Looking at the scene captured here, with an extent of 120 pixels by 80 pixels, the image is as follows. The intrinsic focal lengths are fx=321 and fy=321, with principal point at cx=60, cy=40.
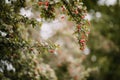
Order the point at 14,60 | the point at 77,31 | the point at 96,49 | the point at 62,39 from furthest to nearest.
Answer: the point at 96,49, the point at 62,39, the point at 14,60, the point at 77,31

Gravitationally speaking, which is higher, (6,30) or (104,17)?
(104,17)

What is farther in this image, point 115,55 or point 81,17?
point 115,55

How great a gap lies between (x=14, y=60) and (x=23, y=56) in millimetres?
254

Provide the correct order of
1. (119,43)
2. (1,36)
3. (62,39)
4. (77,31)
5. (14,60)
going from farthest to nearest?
(119,43)
(62,39)
(14,60)
(1,36)
(77,31)

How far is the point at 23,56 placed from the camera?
7.08 meters

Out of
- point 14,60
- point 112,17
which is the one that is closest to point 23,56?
point 14,60

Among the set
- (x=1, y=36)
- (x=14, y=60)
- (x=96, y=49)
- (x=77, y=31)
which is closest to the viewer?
(x=77, y=31)

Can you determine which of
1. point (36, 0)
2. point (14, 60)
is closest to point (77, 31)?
point (36, 0)

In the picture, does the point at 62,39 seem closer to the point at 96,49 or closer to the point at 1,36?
the point at 96,49

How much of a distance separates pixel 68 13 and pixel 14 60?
199 centimetres

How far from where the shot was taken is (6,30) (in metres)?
6.37

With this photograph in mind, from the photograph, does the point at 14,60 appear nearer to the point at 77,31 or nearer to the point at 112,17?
the point at 77,31

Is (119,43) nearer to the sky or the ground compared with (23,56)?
nearer to the sky

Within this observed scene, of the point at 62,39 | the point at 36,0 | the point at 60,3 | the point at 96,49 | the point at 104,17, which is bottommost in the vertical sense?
the point at 60,3
